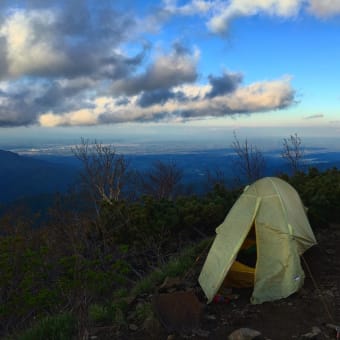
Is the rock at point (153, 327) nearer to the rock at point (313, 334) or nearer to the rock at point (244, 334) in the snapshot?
the rock at point (244, 334)

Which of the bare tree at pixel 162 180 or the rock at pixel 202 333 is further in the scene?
the bare tree at pixel 162 180

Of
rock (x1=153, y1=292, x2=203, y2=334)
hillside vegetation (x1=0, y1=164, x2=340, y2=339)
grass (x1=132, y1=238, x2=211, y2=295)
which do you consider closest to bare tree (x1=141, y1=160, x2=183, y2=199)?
hillside vegetation (x1=0, y1=164, x2=340, y2=339)

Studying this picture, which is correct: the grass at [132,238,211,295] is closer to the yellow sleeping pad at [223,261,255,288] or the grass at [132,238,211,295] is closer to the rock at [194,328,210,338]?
the yellow sleeping pad at [223,261,255,288]

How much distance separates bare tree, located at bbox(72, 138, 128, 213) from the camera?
24594mm

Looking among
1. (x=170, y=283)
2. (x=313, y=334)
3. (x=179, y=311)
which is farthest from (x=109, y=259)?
(x=313, y=334)

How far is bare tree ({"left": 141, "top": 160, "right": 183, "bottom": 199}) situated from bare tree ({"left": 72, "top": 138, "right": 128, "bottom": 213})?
5011 mm

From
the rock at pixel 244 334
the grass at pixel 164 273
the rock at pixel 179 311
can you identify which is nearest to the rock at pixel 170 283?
the grass at pixel 164 273

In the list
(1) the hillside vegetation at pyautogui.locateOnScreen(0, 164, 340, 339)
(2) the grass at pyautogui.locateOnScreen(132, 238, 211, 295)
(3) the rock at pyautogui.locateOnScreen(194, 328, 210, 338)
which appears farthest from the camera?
(2) the grass at pyautogui.locateOnScreen(132, 238, 211, 295)

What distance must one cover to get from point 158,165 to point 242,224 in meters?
28.9

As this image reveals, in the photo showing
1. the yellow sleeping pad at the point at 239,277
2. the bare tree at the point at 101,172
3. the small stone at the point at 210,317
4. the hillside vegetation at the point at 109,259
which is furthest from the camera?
the bare tree at the point at 101,172

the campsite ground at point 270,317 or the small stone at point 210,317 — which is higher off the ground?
the campsite ground at point 270,317

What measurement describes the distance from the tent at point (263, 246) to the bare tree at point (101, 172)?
17240mm

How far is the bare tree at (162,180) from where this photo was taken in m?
31.5

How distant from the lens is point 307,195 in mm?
11539
